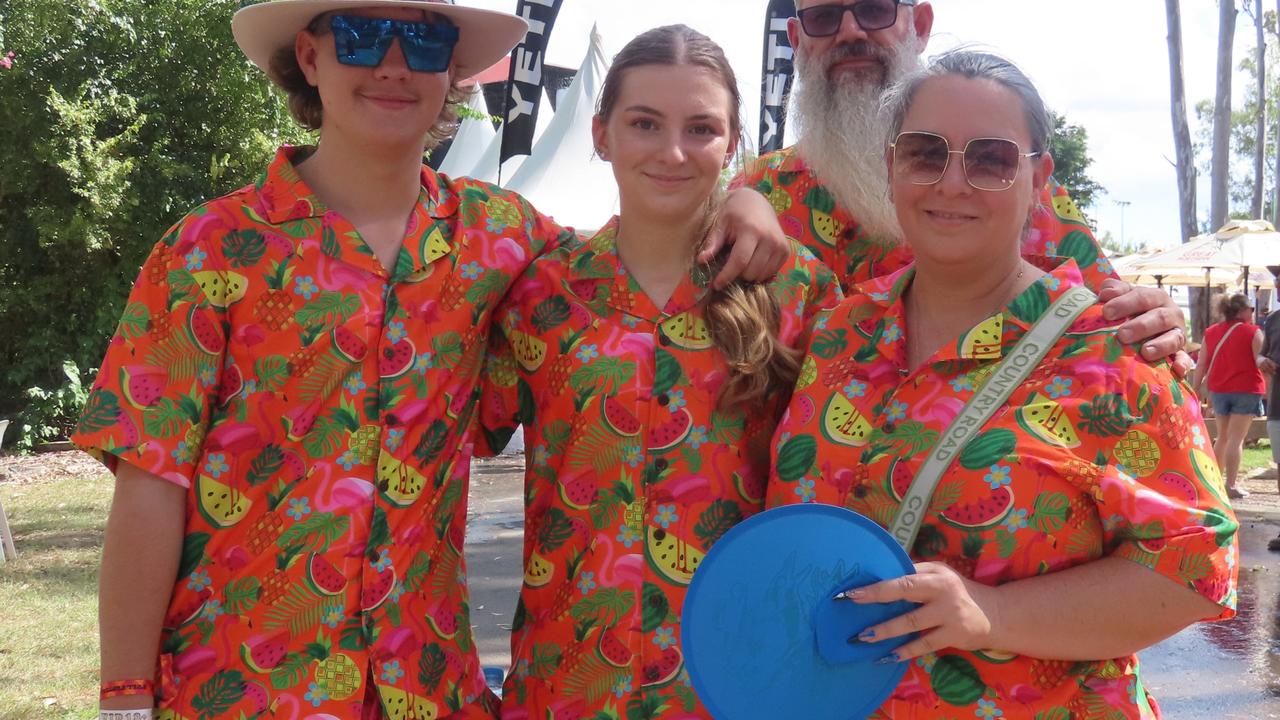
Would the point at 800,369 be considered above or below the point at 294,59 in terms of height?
below

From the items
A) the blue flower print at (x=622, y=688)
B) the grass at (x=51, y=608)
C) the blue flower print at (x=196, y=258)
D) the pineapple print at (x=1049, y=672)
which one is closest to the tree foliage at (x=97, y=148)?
the grass at (x=51, y=608)

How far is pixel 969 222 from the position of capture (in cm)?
201

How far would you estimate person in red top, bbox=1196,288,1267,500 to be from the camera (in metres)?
11.8

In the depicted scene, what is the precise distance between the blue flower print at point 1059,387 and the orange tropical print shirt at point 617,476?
68cm

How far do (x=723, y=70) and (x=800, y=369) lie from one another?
721mm

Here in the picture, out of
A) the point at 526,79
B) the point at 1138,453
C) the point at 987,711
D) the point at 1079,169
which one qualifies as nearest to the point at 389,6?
the point at 1138,453

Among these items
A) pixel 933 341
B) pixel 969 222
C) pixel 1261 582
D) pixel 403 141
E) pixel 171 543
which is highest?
pixel 403 141

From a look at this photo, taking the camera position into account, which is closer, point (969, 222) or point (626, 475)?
point (969, 222)

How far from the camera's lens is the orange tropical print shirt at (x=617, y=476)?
2.21 metres

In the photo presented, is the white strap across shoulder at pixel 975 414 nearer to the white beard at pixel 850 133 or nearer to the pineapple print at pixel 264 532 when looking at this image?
the white beard at pixel 850 133

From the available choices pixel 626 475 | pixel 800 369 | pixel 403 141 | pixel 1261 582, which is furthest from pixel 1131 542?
pixel 1261 582

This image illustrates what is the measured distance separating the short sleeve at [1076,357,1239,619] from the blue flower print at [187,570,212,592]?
166 cm

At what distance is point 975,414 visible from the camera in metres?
1.86

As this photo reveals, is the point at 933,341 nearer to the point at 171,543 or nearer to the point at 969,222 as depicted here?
the point at 969,222
